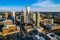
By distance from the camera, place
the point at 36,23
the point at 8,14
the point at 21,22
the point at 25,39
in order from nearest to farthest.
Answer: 1. the point at 25,39
2. the point at 36,23
3. the point at 21,22
4. the point at 8,14

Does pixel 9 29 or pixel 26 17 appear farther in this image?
pixel 26 17

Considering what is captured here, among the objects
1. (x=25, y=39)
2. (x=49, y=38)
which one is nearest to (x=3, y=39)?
(x=25, y=39)

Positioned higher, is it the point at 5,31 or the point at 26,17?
the point at 26,17

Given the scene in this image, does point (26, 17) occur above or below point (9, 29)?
above

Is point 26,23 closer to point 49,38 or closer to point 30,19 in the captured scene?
point 30,19

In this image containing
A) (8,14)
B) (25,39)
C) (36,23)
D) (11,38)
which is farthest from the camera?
(8,14)

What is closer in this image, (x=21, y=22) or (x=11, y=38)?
(x=11, y=38)

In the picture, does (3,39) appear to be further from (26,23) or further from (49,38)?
(26,23)

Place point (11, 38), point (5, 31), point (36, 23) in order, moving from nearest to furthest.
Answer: point (11, 38)
point (5, 31)
point (36, 23)

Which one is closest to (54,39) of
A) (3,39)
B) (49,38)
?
(49,38)
